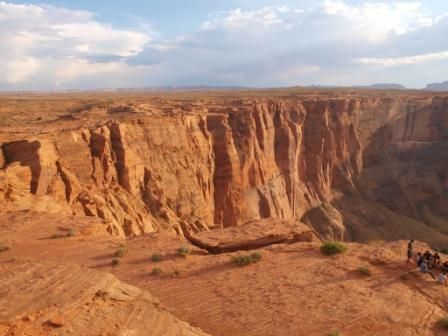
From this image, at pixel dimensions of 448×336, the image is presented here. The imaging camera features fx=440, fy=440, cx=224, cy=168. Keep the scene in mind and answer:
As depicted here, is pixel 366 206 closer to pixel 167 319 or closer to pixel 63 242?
pixel 63 242

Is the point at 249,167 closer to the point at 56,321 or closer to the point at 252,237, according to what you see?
the point at 252,237

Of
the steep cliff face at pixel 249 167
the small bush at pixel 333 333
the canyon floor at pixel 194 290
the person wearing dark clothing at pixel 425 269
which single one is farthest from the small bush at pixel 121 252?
the person wearing dark clothing at pixel 425 269

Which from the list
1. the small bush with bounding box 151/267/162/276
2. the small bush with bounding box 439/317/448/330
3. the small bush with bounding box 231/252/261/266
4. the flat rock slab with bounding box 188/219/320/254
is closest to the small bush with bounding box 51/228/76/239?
the flat rock slab with bounding box 188/219/320/254

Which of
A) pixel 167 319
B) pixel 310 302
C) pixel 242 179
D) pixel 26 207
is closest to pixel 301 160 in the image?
pixel 242 179

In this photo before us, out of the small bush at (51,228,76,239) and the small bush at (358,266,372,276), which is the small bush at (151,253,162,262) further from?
the small bush at (358,266,372,276)

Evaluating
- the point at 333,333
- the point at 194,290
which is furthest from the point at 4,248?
the point at 333,333

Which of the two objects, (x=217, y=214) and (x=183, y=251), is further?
(x=217, y=214)
